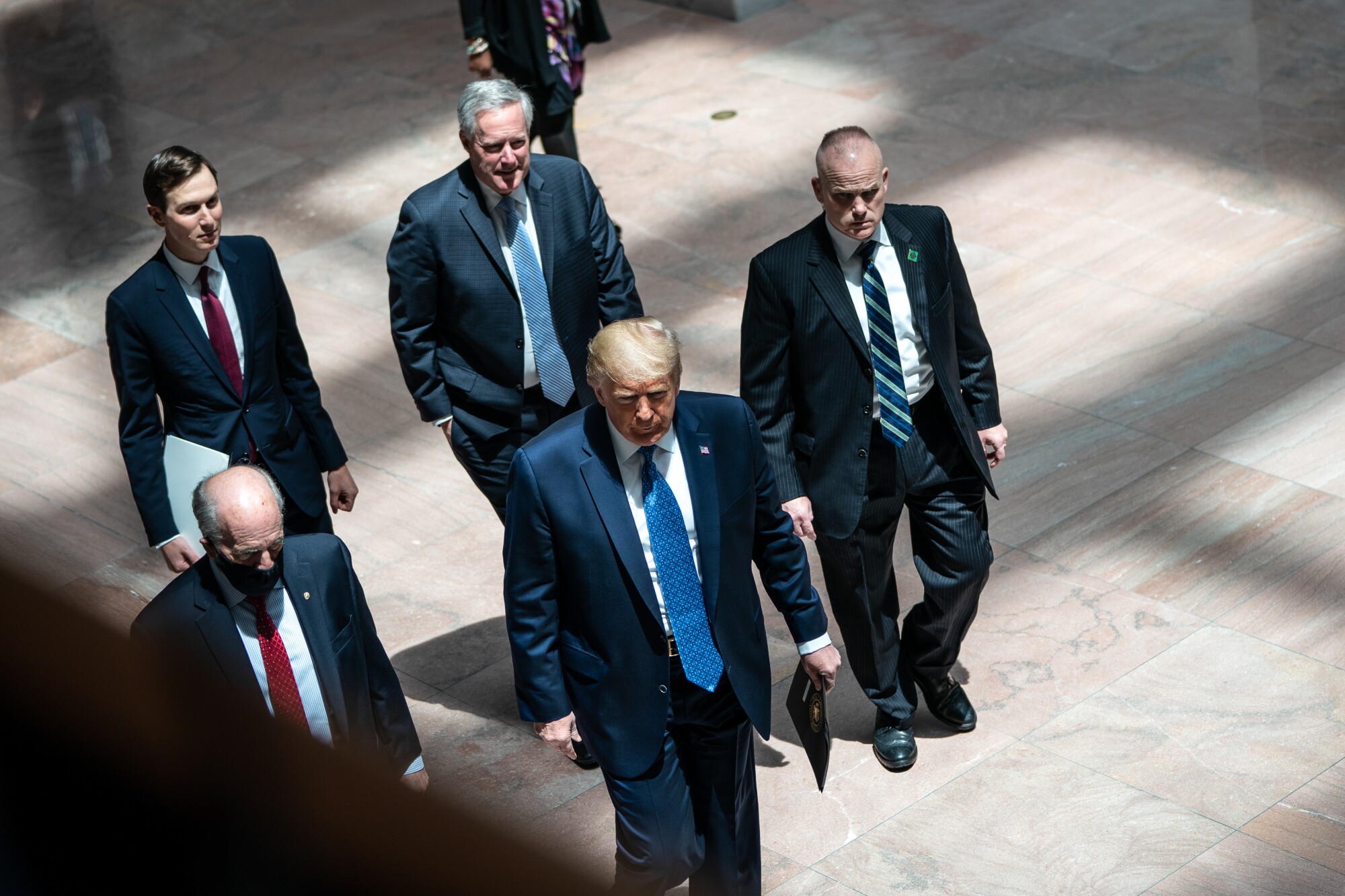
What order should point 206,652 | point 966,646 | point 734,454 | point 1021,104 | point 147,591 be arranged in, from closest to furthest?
point 206,652 < point 734,454 < point 966,646 < point 147,591 < point 1021,104

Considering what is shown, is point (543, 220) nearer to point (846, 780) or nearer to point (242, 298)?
point (242, 298)

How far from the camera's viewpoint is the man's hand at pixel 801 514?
4.63 meters

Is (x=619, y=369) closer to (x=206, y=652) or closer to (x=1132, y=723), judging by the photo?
(x=206, y=652)

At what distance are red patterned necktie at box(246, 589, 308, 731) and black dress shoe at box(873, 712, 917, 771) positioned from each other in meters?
2.09

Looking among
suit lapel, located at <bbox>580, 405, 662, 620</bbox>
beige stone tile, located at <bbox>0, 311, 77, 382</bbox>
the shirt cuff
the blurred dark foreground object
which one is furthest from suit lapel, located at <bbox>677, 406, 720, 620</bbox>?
beige stone tile, located at <bbox>0, 311, 77, 382</bbox>

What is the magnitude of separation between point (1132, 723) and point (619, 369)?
2488mm

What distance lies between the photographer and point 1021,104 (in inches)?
391

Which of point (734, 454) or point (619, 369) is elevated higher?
point (619, 369)

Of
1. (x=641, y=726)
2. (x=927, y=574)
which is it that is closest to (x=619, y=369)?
A: (x=641, y=726)

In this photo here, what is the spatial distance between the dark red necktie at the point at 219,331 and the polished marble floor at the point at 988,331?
147 cm

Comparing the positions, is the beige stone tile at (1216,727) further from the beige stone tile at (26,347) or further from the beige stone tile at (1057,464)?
the beige stone tile at (26,347)

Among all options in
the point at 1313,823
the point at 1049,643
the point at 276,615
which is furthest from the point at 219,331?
the point at 1313,823

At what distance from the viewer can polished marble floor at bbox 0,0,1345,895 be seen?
16.3ft

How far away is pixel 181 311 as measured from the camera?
4.66 m
